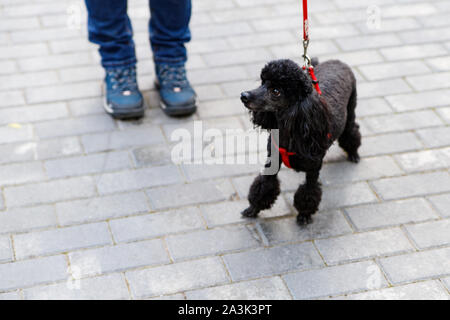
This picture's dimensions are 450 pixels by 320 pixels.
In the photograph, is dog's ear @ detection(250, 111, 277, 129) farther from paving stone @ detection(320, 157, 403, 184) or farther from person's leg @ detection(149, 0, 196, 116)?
person's leg @ detection(149, 0, 196, 116)

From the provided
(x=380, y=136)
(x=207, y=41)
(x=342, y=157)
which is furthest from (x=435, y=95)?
(x=207, y=41)

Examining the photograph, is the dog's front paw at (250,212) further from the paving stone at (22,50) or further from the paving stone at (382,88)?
the paving stone at (22,50)

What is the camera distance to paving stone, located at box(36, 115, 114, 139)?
4.02 metres

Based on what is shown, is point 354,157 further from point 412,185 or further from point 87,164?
point 87,164

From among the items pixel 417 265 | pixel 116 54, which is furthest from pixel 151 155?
pixel 417 265

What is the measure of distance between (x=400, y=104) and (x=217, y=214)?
1.80 meters

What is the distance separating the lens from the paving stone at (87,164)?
12.1 ft

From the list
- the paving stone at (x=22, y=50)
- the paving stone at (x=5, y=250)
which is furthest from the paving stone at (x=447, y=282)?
the paving stone at (x=22, y=50)

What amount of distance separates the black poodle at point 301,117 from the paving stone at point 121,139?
1.02m

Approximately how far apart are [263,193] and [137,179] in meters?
0.87

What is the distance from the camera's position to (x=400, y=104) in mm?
4324

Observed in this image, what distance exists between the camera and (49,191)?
11.6 feet

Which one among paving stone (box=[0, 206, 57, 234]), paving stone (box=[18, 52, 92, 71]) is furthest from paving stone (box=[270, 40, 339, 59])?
paving stone (box=[0, 206, 57, 234])

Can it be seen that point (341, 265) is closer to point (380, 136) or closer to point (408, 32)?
point (380, 136)
